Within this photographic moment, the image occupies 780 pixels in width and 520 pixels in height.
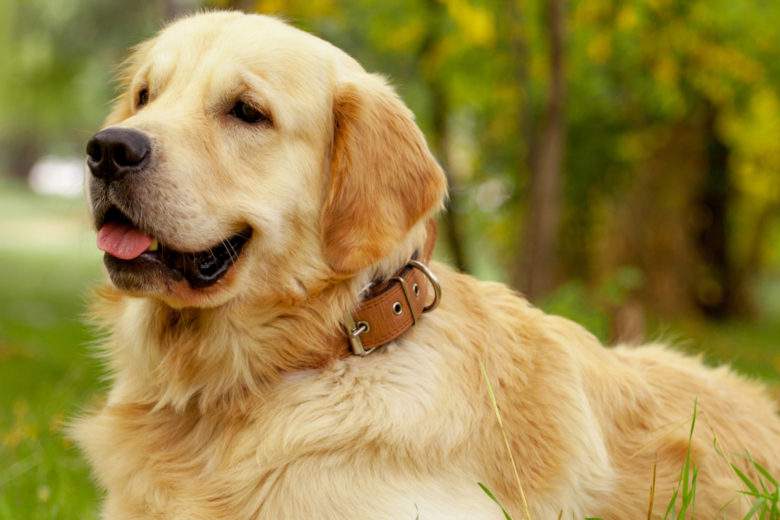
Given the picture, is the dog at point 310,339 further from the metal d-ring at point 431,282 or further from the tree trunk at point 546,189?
the tree trunk at point 546,189

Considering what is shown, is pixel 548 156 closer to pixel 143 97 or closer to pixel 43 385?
pixel 43 385

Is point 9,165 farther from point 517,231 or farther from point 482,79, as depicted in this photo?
point 482,79

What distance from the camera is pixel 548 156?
7.36 metres

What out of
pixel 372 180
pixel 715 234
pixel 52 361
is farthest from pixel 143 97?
pixel 715 234

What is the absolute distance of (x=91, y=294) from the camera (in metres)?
3.30

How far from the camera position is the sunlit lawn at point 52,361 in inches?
154

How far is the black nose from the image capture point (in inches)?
107

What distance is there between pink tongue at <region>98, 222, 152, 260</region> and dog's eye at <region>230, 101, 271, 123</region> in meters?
0.45

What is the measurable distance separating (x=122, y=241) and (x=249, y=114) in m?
0.52

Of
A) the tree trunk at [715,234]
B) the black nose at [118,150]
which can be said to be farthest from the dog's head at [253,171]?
the tree trunk at [715,234]

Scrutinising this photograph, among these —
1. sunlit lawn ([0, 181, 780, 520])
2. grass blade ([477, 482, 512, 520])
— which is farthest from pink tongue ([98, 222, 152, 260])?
grass blade ([477, 482, 512, 520])

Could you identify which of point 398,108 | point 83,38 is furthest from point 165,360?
point 83,38

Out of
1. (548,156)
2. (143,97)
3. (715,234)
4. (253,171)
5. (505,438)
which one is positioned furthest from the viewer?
(715,234)

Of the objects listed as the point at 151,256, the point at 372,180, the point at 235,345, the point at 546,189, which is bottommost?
the point at 546,189
